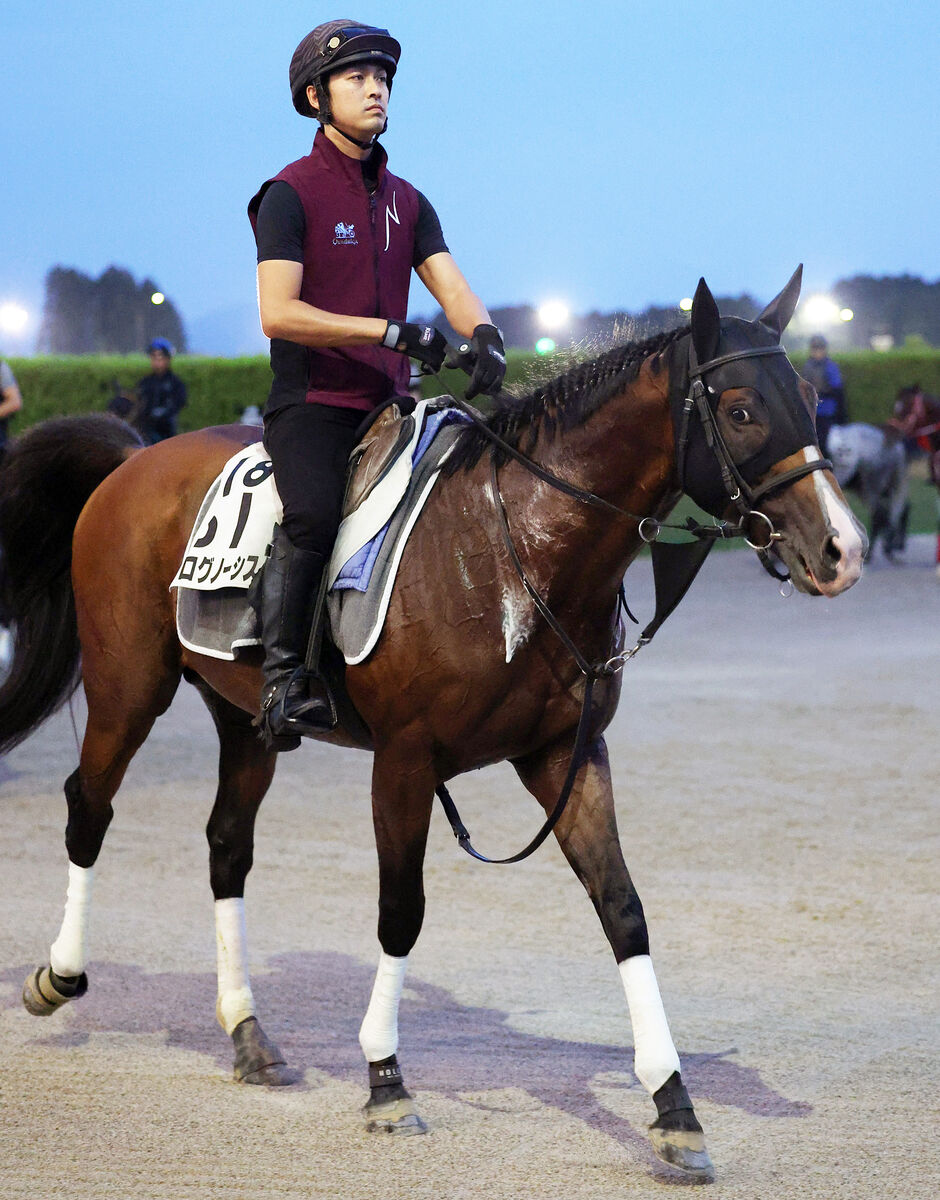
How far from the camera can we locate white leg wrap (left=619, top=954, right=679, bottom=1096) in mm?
3740

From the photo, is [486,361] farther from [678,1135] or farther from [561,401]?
[678,1135]

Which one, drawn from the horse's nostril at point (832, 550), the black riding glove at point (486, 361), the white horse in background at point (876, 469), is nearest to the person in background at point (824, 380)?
the white horse in background at point (876, 469)

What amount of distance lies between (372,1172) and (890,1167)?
1234 millimetres

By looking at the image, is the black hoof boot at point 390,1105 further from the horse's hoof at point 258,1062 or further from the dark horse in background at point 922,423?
the dark horse in background at point 922,423

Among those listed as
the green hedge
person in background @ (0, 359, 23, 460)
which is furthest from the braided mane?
the green hedge

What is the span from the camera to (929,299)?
38719 millimetres

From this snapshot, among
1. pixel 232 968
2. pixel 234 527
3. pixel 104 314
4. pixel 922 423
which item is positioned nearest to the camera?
pixel 234 527

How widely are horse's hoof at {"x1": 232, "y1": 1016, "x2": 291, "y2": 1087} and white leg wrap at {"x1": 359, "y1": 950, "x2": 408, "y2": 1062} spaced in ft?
1.44

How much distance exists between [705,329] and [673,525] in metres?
0.47

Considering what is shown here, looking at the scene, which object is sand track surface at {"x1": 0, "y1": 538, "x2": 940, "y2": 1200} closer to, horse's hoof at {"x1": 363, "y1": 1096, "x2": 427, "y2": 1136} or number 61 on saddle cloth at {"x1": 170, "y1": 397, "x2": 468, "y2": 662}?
horse's hoof at {"x1": 363, "y1": 1096, "x2": 427, "y2": 1136}

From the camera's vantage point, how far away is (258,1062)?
4387 mm

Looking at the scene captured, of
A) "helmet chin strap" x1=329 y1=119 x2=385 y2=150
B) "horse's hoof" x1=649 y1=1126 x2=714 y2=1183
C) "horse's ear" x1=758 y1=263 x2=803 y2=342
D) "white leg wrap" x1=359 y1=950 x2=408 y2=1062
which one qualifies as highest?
"helmet chin strap" x1=329 y1=119 x2=385 y2=150

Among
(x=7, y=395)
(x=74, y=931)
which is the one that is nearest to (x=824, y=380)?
(x=7, y=395)

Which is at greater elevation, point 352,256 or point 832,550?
point 352,256
